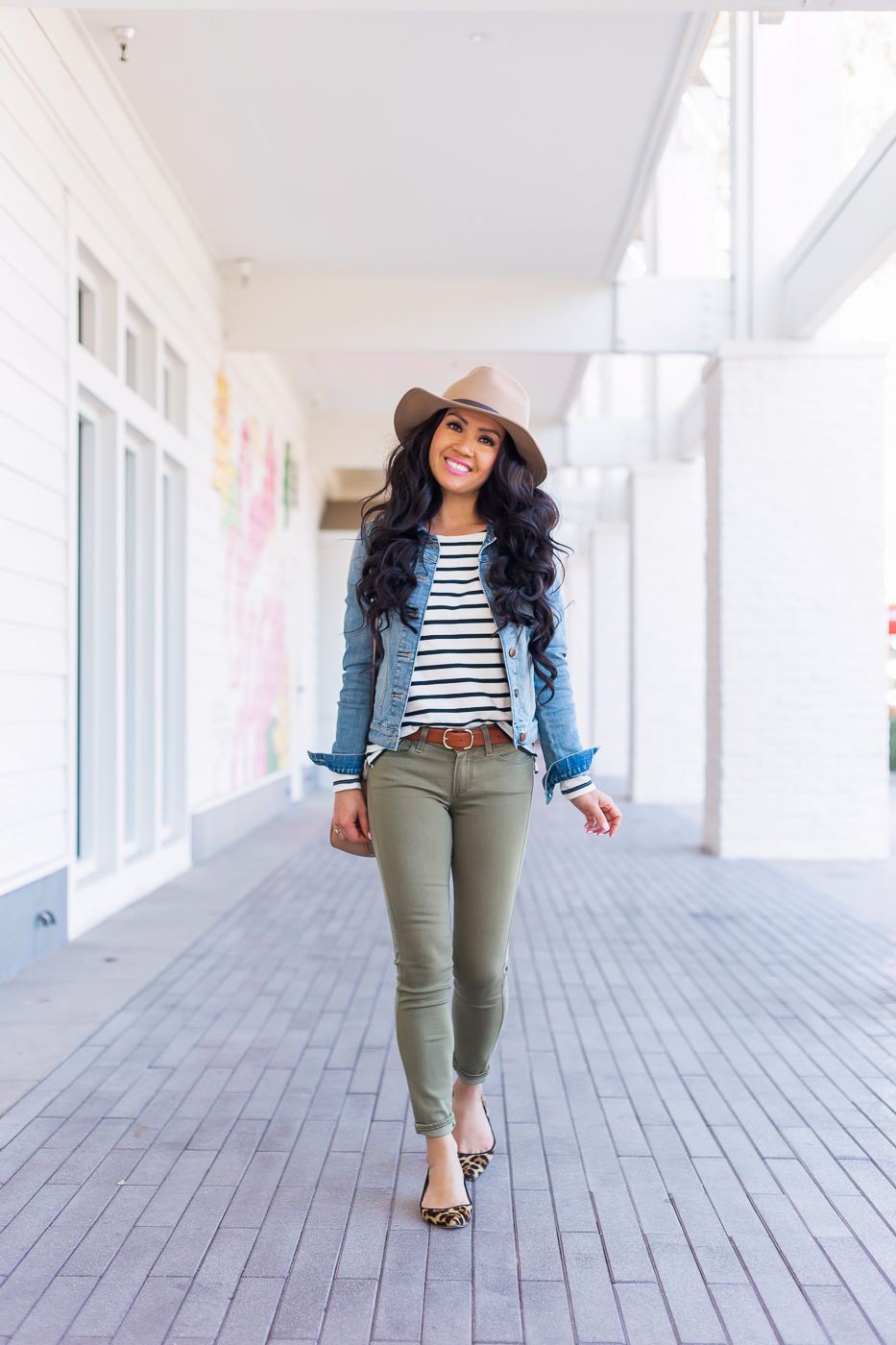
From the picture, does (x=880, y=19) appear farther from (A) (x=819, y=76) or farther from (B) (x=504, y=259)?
(B) (x=504, y=259)

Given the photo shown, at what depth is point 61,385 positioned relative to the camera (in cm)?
479

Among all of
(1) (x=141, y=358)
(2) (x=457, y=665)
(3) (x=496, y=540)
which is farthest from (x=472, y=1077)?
(1) (x=141, y=358)

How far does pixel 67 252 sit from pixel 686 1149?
385 cm

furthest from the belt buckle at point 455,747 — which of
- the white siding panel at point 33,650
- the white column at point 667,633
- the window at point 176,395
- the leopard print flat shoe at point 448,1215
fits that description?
the white column at point 667,633

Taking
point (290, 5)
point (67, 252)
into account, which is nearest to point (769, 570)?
point (67, 252)

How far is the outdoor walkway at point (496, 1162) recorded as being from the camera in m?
2.02

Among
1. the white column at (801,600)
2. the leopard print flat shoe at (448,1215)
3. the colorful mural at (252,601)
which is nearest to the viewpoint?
the leopard print flat shoe at (448,1215)

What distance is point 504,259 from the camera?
24.6ft

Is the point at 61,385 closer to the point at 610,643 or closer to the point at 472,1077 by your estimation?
the point at 472,1077

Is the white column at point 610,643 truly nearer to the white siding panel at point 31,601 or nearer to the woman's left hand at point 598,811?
the white siding panel at point 31,601

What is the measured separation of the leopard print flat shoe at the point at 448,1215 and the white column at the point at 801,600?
214 inches

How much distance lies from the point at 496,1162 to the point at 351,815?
32.1 inches

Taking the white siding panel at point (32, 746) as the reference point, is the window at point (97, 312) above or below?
above

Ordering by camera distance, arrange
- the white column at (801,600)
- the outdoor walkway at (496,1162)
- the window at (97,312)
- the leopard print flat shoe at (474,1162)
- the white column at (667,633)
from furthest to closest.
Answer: the white column at (667,633)
the white column at (801,600)
the window at (97,312)
the leopard print flat shoe at (474,1162)
the outdoor walkway at (496,1162)
